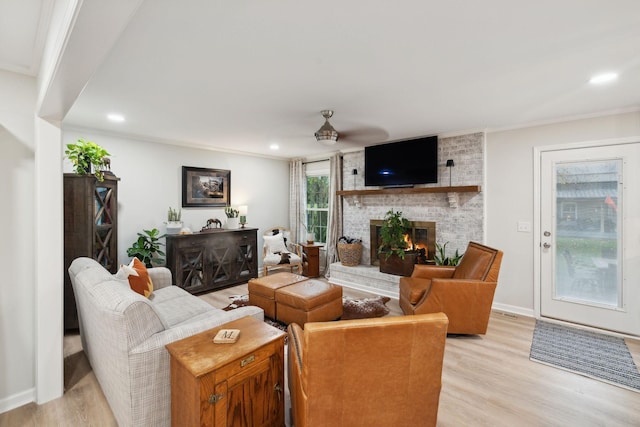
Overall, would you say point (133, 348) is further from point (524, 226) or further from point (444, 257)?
point (524, 226)

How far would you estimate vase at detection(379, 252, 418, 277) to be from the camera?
14.5 feet

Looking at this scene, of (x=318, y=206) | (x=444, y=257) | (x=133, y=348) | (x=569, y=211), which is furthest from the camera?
(x=318, y=206)

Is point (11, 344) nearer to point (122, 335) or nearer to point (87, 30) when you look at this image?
point (122, 335)

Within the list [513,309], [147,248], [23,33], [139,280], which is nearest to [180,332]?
[139,280]

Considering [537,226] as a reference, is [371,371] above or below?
below

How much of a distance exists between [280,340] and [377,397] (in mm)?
610

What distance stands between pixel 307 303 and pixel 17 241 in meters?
2.33

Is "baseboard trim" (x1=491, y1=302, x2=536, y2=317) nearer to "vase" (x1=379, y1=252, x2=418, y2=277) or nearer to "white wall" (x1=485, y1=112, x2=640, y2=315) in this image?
"white wall" (x1=485, y1=112, x2=640, y2=315)

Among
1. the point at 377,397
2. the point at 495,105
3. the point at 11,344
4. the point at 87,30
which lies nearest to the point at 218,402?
the point at 377,397

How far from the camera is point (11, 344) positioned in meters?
2.10

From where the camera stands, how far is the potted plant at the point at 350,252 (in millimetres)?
5105

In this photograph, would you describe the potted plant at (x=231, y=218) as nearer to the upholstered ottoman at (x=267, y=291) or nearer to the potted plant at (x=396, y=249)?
the upholstered ottoman at (x=267, y=291)

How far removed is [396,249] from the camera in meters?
4.50

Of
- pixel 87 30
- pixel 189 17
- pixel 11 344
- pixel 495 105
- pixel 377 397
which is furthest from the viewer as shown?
pixel 495 105
